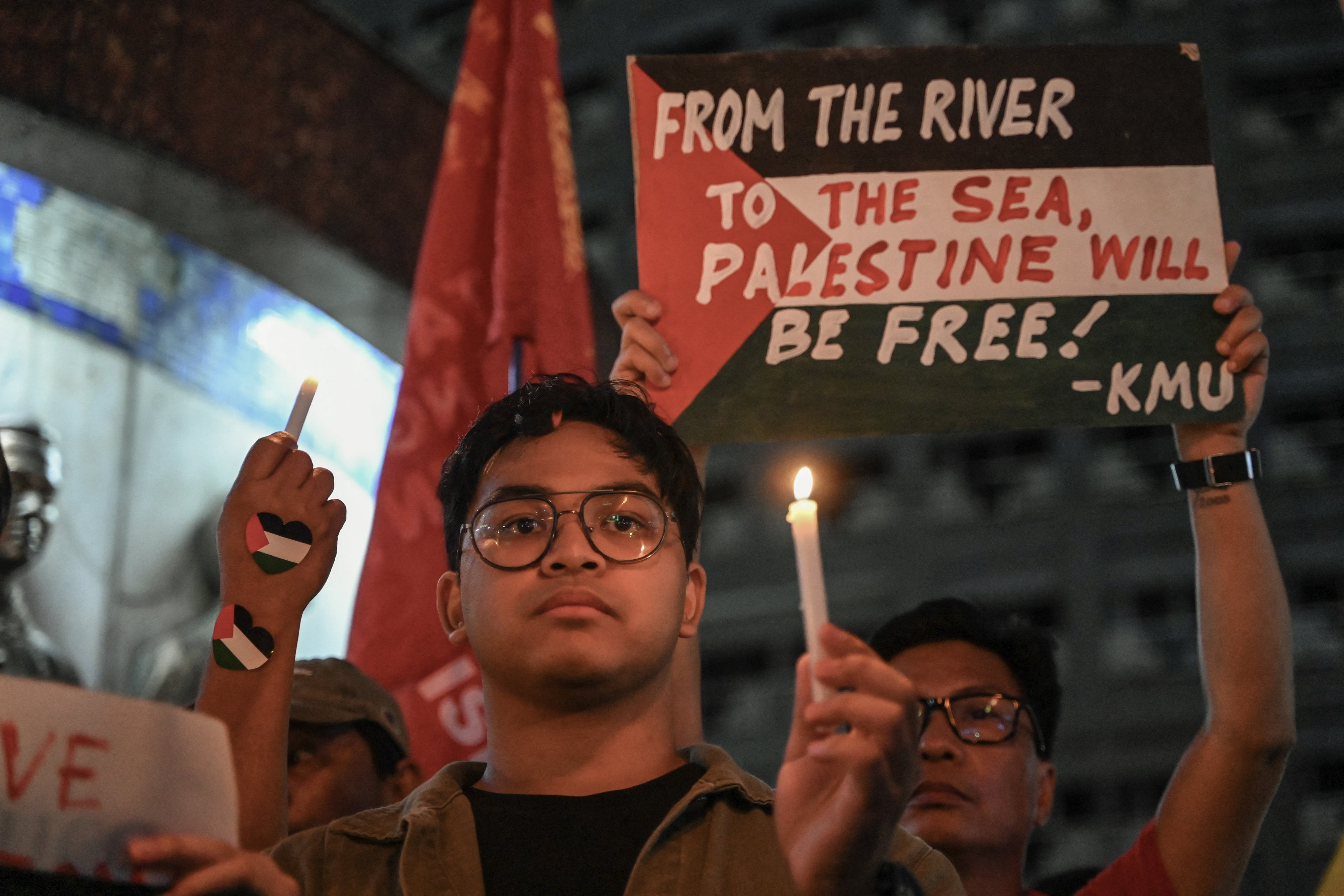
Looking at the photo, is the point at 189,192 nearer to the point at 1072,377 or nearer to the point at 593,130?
the point at 1072,377

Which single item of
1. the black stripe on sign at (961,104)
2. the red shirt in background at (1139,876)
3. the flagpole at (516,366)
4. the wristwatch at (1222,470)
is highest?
the black stripe on sign at (961,104)

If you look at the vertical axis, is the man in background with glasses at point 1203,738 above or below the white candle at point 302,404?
below

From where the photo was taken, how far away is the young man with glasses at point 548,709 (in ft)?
6.14

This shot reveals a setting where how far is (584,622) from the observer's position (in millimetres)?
1930

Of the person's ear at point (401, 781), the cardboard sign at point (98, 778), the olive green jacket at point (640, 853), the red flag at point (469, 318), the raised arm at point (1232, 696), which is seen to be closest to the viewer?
the cardboard sign at point (98, 778)

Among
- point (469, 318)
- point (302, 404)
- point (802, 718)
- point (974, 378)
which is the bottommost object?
point (802, 718)

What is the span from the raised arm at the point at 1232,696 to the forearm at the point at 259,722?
4.77 feet

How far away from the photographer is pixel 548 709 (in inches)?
79.5

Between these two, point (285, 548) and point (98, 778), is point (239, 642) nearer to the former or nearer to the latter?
point (285, 548)

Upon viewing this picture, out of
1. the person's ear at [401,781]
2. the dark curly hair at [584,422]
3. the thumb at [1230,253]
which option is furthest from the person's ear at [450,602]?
Answer: the thumb at [1230,253]

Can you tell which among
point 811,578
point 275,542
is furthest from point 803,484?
point 275,542

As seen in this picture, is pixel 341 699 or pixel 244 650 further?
pixel 341 699

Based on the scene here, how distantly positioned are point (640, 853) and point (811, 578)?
2.06ft

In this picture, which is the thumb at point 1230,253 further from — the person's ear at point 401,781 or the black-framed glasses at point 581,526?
the person's ear at point 401,781
